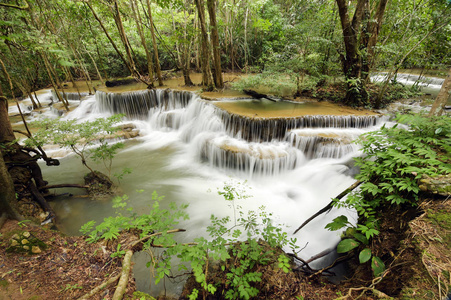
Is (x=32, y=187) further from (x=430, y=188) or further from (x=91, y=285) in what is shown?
(x=430, y=188)

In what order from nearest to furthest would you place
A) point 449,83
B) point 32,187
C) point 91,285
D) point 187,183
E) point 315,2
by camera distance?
point 91,285 → point 449,83 → point 32,187 → point 187,183 → point 315,2

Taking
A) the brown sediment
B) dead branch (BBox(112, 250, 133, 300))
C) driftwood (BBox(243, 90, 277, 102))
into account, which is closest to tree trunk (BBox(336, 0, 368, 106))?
the brown sediment

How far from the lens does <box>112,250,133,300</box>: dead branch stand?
Result: 190cm

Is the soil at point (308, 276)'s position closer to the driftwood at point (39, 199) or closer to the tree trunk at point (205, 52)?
the driftwood at point (39, 199)

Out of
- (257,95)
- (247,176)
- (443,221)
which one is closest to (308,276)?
(443,221)

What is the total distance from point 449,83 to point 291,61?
17.9ft

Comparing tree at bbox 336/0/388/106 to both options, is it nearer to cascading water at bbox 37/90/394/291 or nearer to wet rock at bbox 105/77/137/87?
cascading water at bbox 37/90/394/291

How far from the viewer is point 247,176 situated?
6.66 metres

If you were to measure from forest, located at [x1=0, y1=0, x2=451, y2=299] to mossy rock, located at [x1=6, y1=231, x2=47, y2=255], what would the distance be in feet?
0.06

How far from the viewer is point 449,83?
12.1 ft

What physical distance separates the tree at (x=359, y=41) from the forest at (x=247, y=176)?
0.06 metres

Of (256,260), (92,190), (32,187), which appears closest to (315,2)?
(256,260)

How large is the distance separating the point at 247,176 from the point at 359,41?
6.96 metres

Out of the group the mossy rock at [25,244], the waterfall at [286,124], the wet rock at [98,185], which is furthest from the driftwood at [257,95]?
the mossy rock at [25,244]
